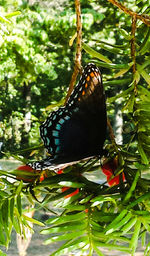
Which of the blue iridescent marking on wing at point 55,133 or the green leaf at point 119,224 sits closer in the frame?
the green leaf at point 119,224

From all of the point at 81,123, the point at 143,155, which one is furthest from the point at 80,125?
the point at 143,155

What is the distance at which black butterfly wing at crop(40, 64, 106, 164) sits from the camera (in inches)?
17.8

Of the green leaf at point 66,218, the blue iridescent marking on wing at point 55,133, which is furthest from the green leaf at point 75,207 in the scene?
the blue iridescent marking on wing at point 55,133

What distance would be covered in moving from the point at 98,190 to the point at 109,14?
7052 mm

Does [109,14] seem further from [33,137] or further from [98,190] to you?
[98,190]

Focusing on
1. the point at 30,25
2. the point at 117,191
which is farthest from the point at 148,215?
the point at 30,25

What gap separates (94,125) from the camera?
19.2 inches

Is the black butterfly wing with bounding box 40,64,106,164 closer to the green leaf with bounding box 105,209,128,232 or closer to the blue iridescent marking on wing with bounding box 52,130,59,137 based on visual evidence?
the blue iridescent marking on wing with bounding box 52,130,59,137

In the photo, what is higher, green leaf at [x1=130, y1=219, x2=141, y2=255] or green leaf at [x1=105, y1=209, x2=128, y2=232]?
green leaf at [x1=105, y1=209, x2=128, y2=232]

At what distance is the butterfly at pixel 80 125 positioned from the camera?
17.6 inches

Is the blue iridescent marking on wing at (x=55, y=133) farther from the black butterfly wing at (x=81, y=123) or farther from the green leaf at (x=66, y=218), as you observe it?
the green leaf at (x=66, y=218)

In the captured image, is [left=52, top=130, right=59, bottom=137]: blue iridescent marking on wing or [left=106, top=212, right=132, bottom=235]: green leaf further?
[left=52, top=130, right=59, bottom=137]: blue iridescent marking on wing

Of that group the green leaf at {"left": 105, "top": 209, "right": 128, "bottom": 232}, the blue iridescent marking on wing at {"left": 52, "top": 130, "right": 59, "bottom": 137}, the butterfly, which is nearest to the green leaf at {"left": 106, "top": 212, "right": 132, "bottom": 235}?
the green leaf at {"left": 105, "top": 209, "right": 128, "bottom": 232}

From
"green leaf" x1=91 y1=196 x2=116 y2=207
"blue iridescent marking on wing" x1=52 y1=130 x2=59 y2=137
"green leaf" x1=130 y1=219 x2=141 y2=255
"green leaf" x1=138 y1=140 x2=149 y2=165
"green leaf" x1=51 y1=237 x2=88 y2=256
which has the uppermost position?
"blue iridescent marking on wing" x1=52 y1=130 x2=59 y2=137
